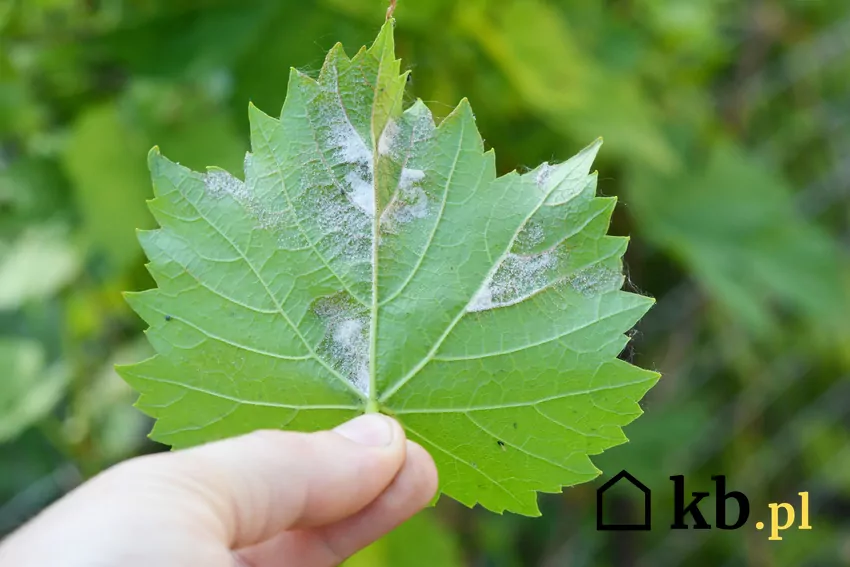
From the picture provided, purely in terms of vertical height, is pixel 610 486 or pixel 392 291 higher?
pixel 392 291

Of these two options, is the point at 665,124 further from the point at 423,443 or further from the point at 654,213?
the point at 423,443

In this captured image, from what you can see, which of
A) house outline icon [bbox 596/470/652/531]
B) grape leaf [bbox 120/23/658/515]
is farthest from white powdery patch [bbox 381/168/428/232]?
house outline icon [bbox 596/470/652/531]

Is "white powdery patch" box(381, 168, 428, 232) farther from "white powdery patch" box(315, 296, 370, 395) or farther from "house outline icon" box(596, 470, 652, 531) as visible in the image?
"house outline icon" box(596, 470, 652, 531)

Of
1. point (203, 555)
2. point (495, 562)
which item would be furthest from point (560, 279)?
point (495, 562)

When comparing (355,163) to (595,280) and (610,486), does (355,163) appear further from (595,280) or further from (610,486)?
(610,486)

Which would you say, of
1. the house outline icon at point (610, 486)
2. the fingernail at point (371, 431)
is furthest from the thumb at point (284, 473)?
the house outline icon at point (610, 486)

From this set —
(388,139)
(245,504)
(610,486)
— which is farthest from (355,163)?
(610,486)
